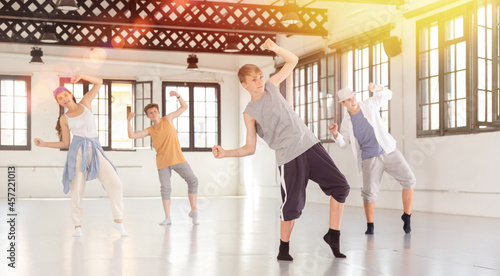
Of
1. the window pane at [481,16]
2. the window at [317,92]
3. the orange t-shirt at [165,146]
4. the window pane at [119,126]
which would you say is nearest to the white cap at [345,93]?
the orange t-shirt at [165,146]

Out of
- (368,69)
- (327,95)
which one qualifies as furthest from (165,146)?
(327,95)

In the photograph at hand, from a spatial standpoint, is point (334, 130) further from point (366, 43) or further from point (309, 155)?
point (366, 43)

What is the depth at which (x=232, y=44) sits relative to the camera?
12570 mm

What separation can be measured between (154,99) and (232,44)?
531cm

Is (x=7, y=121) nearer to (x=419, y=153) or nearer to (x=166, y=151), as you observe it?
(x=166, y=151)

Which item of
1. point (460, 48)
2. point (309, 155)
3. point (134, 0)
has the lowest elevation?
point (309, 155)

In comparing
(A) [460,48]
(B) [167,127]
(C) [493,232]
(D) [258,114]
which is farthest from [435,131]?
(D) [258,114]

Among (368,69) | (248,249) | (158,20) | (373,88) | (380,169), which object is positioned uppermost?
(158,20)

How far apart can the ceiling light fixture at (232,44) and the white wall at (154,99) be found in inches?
199

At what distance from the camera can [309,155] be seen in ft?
14.1

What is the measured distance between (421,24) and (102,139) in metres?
9.83

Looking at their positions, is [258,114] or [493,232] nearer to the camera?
[258,114]

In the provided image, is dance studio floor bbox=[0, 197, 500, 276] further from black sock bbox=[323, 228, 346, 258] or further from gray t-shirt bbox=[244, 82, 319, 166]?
gray t-shirt bbox=[244, 82, 319, 166]

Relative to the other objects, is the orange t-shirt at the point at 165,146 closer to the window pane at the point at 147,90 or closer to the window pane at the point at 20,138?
the window pane at the point at 147,90
